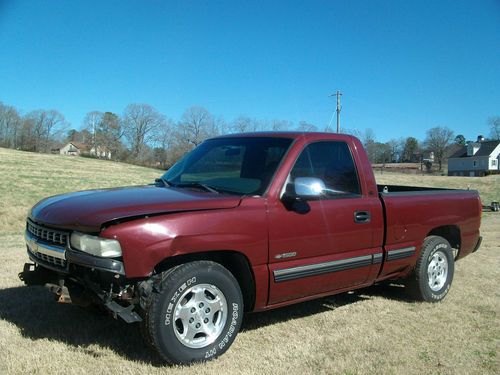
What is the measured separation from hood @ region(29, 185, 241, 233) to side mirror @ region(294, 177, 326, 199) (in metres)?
0.56

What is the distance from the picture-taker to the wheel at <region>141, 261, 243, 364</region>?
352cm

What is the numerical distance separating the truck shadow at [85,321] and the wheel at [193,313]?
27 cm

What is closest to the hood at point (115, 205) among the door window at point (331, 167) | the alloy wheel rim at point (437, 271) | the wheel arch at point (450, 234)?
the door window at point (331, 167)

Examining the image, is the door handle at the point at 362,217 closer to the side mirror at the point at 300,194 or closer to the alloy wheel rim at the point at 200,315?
the side mirror at the point at 300,194

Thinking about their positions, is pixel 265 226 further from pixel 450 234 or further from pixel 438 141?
pixel 438 141

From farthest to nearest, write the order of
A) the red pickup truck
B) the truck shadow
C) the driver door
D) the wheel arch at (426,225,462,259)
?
the wheel arch at (426,225,462,259) → the driver door → the truck shadow → the red pickup truck

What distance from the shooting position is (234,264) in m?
4.07

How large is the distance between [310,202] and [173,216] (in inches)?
53.2

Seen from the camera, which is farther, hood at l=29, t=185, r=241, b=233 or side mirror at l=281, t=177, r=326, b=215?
side mirror at l=281, t=177, r=326, b=215

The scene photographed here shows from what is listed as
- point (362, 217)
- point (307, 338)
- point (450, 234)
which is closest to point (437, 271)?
point (450, 234)

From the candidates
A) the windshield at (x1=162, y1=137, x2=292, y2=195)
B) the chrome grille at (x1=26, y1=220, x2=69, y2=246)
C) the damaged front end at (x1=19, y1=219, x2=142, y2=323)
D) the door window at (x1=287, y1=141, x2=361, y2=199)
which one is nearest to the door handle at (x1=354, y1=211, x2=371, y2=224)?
the door window at (x1=287, y1=141, x2=361, y2=199)

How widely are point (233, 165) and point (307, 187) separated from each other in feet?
2.59

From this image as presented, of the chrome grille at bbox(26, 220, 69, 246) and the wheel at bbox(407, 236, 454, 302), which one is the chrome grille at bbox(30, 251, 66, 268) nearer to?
the chrome grille at bbox(26, 220, 69, 246)

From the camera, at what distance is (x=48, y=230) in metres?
3.84
